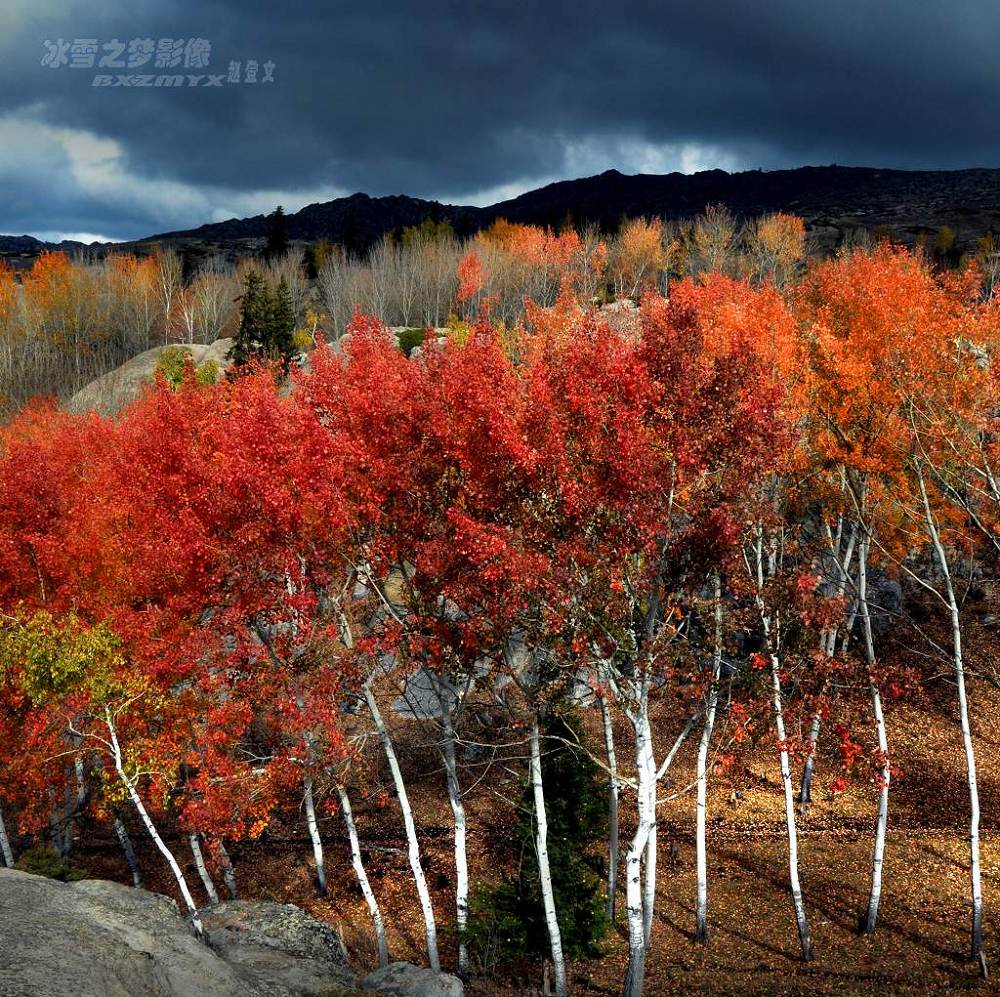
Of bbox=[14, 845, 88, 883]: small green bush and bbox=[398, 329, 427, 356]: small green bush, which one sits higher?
bbox=[398, 329, 427, 356]: small green bush

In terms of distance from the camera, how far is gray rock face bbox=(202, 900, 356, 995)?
50.0ft

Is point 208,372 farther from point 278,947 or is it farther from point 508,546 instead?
point 508,546

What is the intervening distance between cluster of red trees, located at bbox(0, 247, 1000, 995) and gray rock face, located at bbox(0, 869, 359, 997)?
1899mm

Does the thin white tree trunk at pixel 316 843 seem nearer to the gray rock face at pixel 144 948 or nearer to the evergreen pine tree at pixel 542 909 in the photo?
the gray rock face at pixel 144 948

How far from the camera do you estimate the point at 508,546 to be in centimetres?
1395

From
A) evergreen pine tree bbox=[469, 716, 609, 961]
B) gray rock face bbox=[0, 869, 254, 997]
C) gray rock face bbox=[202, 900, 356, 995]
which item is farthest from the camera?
evergreen pine tree bbox=[469, 716, 609, 961]

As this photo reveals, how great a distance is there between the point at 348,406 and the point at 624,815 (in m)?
19.8

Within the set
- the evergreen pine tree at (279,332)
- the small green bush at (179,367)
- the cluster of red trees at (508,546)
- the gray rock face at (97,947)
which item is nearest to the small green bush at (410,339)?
the evergreen pine tree at (279,332)

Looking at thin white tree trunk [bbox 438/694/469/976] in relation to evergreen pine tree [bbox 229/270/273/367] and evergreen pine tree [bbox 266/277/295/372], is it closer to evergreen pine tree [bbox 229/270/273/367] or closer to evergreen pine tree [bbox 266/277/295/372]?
evergreen pine tree [bbox 266/277/295/372]

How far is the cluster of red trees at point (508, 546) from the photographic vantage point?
47.9 ft

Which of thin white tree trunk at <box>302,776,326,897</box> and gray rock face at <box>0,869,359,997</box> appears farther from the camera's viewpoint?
thin white tree trunk at <box>302,776,326,897</box>

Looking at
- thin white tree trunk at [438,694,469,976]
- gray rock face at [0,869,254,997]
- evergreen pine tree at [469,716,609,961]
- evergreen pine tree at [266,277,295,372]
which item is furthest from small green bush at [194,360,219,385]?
gray rock face at [0,869,254,997]

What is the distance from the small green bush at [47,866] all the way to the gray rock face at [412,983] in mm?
10457

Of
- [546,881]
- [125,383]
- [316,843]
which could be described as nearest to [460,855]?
[546,881]
